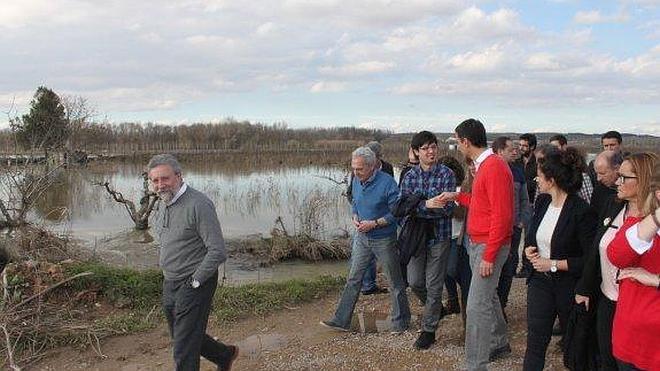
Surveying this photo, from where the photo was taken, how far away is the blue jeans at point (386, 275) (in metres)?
5.18

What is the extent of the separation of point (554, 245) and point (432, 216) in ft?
4.37

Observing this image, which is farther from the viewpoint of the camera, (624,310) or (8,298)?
(8,298)

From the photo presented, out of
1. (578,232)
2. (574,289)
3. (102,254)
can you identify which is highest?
(578,232)

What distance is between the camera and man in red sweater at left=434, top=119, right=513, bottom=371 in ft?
12.7

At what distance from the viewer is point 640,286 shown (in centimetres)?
289

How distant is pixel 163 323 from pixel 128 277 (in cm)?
113

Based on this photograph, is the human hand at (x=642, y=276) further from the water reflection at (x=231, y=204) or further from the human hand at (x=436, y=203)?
the water reflection at (x=231, y=204)

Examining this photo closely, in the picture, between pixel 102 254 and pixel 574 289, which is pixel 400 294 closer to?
pixel 574 289

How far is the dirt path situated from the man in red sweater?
568 mm

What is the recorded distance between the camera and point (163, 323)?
6305 millimetres

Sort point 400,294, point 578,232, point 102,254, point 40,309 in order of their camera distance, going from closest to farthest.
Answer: point 578,232
point 400,294
point 40,309
point 102,254

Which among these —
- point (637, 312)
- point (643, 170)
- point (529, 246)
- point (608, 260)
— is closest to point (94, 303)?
point (529, 246)

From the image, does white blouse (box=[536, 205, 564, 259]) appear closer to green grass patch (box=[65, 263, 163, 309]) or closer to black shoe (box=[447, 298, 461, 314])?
black shoe (box=[447, 298, 461, 314])

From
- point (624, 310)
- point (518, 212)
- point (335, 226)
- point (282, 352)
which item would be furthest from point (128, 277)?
point (335, 226)
